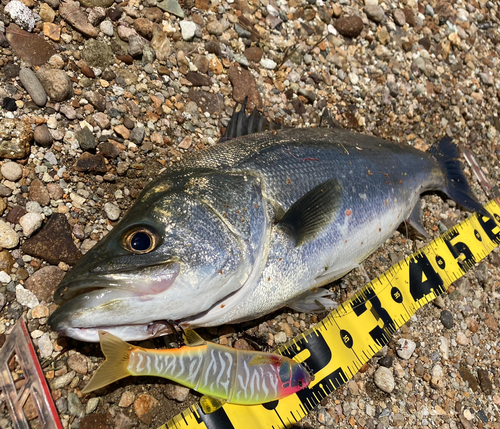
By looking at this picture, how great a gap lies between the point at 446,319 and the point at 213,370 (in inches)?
89.5

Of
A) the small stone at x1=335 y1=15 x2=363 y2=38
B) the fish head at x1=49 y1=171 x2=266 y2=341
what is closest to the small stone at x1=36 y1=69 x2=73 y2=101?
the fish head at x1=49 y1=171 x2=266 y2=341

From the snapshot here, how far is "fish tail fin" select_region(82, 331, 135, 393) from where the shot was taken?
5.63 ft

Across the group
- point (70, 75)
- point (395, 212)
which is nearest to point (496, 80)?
point (395, 212)

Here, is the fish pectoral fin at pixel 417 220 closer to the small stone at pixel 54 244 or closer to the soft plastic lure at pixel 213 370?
the soft plastic lure at pixel 213 370

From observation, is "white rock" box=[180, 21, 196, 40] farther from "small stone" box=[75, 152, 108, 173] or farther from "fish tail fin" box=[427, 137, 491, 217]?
"fish tail fin" box=[427, 137, 491, 217]

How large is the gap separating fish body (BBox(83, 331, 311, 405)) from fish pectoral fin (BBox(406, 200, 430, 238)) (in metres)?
1.74

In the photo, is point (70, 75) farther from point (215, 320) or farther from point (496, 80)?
point (496, 80)

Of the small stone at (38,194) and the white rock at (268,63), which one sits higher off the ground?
the white rock at (268,63)

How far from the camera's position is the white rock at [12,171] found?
2.23 metres

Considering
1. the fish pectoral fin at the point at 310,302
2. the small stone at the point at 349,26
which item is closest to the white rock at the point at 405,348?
the fish pectoral fin at the point at 310,302

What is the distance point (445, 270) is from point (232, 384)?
2.35m

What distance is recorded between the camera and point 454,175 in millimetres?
3703

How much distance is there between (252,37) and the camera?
3.43 metres

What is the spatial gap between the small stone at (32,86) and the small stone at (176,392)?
2039 mm
